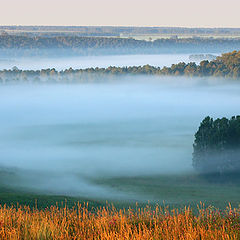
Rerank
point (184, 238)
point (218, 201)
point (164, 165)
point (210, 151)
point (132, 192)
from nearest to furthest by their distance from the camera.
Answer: point (184, 238) < point (218, 201) < point (132, 192) < point (210, 151) < point (164, 165)

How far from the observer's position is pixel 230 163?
11362cm

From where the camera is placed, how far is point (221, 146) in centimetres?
11106

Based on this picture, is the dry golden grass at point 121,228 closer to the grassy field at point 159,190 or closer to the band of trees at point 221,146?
the grassy field at point 159,190

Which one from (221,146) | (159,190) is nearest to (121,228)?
(159,190)

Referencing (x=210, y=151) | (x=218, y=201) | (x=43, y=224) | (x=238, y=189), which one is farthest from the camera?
(x=210, y=151)

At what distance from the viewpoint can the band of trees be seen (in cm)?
10944

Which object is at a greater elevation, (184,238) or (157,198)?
(157,198)

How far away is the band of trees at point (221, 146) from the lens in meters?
109

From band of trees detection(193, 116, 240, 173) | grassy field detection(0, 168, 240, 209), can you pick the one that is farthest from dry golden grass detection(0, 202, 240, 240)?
band of trees detection(193, 116, 240, 173)

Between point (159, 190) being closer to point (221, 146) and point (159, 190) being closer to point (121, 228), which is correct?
point (221, 146)

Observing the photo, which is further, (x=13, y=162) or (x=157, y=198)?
(x=13, y=162)

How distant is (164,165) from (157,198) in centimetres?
5808

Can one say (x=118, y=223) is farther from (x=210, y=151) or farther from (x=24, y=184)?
(x=210, y=151)

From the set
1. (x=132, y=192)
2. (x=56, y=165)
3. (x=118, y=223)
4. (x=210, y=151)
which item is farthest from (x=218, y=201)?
(x=56, y=165)
